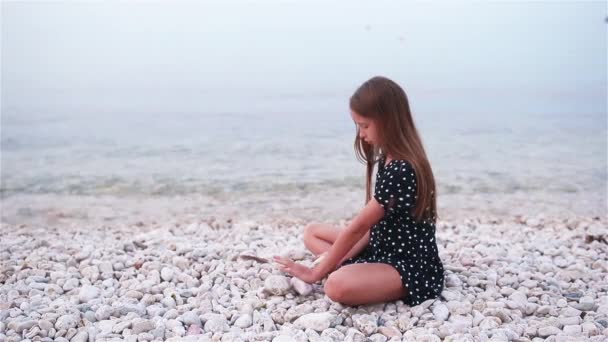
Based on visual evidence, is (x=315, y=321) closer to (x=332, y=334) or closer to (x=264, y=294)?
(x=332, y=334)

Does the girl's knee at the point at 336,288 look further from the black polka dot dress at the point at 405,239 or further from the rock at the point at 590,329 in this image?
the rock at the point at 590,329

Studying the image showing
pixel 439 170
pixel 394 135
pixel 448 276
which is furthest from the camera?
pixel 439 170

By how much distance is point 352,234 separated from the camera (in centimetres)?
319

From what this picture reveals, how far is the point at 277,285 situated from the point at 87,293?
3.48 feet

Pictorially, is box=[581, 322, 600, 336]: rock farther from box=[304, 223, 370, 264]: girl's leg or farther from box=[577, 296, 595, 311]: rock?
box=[304, 223, 370, 264]: girl's leg

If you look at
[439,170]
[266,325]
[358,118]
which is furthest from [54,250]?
[439,170]

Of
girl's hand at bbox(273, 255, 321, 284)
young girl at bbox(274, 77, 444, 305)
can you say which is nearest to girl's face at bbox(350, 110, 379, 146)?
young girl at bbox(274, 77, 444, 305)

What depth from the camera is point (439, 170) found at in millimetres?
10453

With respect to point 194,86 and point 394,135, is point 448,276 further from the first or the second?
point 194,86

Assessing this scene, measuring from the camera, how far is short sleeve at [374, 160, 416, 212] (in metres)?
3.10

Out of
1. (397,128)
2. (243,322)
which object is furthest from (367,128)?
(243,322)

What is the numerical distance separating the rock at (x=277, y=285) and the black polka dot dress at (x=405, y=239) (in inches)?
17.5

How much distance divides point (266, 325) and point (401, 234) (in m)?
0.87

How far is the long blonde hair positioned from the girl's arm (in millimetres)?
214
